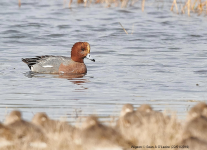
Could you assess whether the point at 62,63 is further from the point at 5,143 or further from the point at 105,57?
the point at 5,143

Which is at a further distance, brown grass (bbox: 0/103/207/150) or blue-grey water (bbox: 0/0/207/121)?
blue-grey water (bbox: 0/0/207/121)

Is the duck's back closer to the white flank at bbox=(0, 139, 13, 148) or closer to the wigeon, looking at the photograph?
the wigeon

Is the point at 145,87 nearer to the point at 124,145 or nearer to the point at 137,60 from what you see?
the point at 137,60

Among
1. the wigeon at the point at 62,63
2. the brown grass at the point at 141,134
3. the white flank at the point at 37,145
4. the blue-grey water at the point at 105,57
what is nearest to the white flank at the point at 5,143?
the brown grass at the point at 141,134

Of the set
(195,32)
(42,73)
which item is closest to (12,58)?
(42,73)

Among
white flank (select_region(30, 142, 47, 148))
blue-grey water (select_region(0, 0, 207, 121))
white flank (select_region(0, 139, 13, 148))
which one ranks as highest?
white flank (select_region(0, 139, 13, 148))

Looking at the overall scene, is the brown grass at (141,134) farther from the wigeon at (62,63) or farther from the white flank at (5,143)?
the wigeon at (62,63)

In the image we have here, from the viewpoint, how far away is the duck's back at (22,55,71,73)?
11.7 meters

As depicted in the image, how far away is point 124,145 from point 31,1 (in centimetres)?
2156

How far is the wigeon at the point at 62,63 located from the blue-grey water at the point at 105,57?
0.24m

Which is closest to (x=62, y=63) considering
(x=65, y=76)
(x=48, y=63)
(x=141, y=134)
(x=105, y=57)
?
(x=48, y=63)

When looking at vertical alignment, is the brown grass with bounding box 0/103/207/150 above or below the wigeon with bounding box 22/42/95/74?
above

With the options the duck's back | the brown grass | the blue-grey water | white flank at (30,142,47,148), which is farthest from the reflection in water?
white flank at (30,142,47,148)

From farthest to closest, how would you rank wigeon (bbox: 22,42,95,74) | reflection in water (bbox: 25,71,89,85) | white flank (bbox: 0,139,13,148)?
1. wigeon (bbox: 22,42,95,74)
2. reflection in water (bbox: 25,71,89,85)
3. white flank (bbox: 0,139,13,148)
